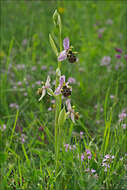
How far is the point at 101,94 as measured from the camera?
3.04m

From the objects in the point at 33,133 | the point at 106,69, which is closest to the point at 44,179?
the point at 33,133

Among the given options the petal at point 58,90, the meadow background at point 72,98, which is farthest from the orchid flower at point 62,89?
the meadow background at point 72,98

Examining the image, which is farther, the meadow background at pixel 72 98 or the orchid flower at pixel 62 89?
the meadow background at pixel 72 98

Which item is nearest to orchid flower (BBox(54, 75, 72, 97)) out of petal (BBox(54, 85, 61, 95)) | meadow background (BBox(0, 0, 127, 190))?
petal (BBox(54, 85, 61, 95))

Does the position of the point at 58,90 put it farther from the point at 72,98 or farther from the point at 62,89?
the point at 72,98

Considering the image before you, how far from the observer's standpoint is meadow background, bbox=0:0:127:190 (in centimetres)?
169

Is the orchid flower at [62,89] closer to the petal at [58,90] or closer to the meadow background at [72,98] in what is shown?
the petal at [58,90]

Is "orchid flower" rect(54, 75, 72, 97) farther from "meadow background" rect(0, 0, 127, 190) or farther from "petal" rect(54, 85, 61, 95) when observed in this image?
"meadow background" rect(0, 0, 127, 190)

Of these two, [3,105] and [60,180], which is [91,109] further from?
[60,180]

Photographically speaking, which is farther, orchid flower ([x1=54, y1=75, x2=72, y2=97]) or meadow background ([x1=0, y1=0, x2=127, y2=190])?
meadow background ([x1=0, y1=0, x2=127, y2=190])

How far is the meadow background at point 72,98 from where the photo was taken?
169 centimetres

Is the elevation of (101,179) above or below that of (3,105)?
below

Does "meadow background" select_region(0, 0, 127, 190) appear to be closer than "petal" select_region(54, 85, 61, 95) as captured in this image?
No

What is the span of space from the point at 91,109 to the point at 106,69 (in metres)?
0.72
